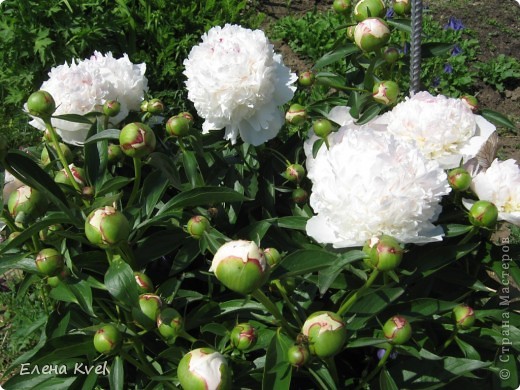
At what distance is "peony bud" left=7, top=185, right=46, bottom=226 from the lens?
103 cm

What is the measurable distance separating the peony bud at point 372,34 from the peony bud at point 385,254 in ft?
1.42

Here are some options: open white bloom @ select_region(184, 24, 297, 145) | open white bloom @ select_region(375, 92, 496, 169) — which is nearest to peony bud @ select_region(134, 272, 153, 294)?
open white bloom @ select_region(184, 24, 297, 145)

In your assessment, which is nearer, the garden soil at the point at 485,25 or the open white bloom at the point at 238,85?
the open white bloom at the point at 238,85

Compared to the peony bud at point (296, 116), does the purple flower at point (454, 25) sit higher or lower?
lower

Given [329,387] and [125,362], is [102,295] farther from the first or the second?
[329,387]

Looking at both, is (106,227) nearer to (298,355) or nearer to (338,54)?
(298,355)

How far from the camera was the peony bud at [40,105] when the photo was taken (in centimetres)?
106

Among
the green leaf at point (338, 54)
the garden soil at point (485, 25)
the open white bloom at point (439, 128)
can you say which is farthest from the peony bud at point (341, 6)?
the garden soil at point (485, 25)

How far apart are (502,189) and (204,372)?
1.85 ft

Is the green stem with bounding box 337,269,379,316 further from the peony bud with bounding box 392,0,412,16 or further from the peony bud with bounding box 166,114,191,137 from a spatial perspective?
the peony bud with bounding box 392,0,412,16

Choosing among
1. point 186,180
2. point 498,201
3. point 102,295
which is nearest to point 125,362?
point 102,295

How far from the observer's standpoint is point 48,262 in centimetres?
97

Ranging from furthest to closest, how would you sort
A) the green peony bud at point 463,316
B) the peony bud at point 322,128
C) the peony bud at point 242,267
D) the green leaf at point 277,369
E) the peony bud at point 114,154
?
the peony bud at point 114,154 → the peony bud at point 322,128 → the green peony bud at point 463,316 → the green leaf at point 277,369 → the peony bud at point 242,267

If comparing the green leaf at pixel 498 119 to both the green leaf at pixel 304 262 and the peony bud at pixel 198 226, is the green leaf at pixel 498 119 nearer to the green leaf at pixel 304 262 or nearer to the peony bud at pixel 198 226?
the green leaf at pixel 304 262
